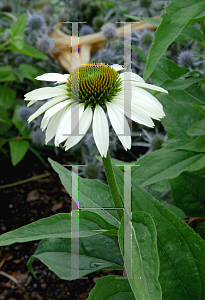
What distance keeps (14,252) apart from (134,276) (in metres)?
0.90

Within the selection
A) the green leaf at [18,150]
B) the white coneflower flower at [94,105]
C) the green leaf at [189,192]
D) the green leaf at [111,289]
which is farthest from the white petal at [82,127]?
the green leaf at [18,150]

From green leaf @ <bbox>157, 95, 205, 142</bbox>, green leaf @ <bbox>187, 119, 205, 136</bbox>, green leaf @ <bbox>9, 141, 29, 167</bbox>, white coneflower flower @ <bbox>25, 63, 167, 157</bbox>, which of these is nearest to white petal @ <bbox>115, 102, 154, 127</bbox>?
white coneflower flower @ <bbox>25, 63, 167, 157</bbox>

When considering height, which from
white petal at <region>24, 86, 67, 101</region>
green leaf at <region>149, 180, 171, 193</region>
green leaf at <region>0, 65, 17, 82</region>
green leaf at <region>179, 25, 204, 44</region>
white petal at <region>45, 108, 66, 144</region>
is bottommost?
green leaf at <region>149, 180, 171, 193</region>

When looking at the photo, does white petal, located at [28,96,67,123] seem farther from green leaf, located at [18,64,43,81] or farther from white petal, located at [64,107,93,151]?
green leaf, located at [18,64,43,81]

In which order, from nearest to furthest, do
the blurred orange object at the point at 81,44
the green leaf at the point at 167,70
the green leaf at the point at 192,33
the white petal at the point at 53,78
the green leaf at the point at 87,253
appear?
1. the white petal at the point at 53,78
2. the green leaf at the point at 87,253
3. the green leaf at the point at 192,33
4. the green leaf at the point at 167,70
5. the blurred orange object at the point at 81,44

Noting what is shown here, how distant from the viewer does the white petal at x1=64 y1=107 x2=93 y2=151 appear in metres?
0.45

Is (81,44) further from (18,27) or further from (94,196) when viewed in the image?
(94,196)

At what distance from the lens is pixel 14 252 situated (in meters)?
1.21

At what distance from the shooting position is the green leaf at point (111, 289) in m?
0.57

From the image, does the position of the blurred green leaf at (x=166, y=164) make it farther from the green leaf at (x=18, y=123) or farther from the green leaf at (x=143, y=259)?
the green leaf at (x=18, y=123)

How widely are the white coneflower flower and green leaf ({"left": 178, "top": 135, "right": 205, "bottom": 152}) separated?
0.83 ft

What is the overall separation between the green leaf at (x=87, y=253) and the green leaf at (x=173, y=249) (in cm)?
11

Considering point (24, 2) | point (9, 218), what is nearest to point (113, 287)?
point (9, 218)

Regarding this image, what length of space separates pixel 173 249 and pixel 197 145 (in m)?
0.28
